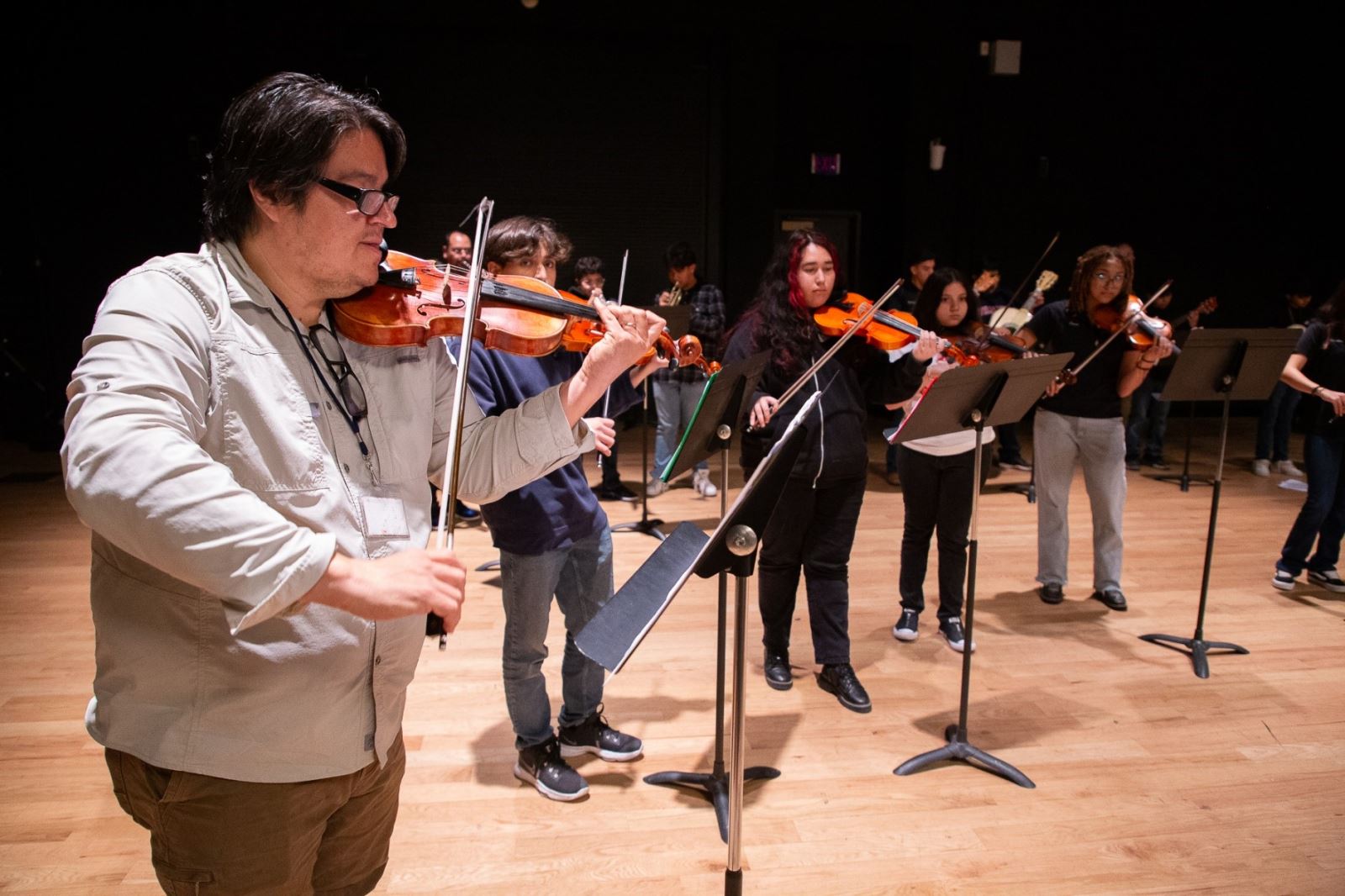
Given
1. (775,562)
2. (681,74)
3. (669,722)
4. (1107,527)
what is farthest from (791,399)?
(681,74)

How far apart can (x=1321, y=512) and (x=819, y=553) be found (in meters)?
2.80

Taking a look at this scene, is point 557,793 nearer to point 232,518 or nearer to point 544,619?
point 544,619

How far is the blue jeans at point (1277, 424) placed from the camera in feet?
22.1

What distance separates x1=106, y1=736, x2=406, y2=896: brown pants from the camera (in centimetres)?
116

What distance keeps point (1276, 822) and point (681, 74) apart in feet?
24.9

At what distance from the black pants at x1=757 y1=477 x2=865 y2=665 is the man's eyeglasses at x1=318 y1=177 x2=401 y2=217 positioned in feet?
7.17

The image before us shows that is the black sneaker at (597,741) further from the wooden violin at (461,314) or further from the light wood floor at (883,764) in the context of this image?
the wooden violin at (461,314)

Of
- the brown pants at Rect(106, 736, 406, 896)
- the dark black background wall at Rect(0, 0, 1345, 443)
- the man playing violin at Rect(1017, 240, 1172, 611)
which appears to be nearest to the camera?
the brown pants at Rect(106, 736, 406, 896)

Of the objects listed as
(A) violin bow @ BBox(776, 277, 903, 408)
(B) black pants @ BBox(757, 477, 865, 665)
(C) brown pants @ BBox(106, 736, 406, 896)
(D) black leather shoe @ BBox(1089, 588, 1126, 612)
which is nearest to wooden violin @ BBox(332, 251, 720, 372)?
(A) violin bow @ BBox(776, 277, 903, 408)

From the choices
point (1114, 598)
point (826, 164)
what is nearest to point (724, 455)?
point (1114, 598)

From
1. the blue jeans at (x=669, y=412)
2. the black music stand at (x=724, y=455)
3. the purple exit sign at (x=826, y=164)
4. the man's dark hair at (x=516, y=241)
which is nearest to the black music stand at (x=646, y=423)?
the blue jeans at (x=669, y=412)

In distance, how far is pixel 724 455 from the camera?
297 centimetres

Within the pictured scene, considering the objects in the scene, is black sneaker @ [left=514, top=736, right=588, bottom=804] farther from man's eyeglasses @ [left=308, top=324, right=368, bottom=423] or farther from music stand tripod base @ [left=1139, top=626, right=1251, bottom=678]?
music stand tripod base @ [left=1139, top=626, right=1251, bottom=678]

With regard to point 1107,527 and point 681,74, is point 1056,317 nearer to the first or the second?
point 1107,527
